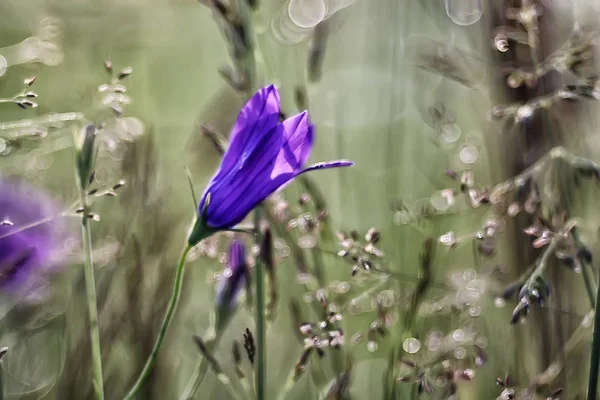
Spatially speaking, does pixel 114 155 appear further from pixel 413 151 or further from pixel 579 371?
pixel 579 371

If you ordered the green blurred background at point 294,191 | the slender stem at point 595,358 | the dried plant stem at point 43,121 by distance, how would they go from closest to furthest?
1. the slender stem at point 595,358
2. the dried plant stem at point 43,121
3. the green blurred background at point 294,191

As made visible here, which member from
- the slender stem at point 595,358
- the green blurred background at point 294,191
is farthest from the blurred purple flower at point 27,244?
the slender stem at point 595,358

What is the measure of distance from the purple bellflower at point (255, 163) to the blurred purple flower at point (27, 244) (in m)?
0.18

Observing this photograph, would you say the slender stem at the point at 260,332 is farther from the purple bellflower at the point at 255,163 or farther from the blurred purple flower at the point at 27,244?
the blurred purple flower at the point at 27,244

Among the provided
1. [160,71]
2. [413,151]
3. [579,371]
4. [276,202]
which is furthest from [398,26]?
[160,71]

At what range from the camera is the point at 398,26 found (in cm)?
117

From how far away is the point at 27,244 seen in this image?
2.87ft

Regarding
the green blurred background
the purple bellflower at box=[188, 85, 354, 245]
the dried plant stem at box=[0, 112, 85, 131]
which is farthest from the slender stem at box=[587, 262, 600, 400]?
the dried plant stem at box=[0, 112, 85, 131]

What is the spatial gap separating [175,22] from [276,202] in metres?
1.16

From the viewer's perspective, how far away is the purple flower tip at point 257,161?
683mm

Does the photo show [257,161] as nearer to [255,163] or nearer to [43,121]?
[255,163]

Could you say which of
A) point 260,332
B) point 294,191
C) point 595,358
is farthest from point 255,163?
point 294,191

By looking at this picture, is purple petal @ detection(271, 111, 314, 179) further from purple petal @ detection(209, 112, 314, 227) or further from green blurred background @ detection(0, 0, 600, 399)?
green blurred background @ detection(0, 0, 600, 399)

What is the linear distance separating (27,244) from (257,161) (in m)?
0.34
